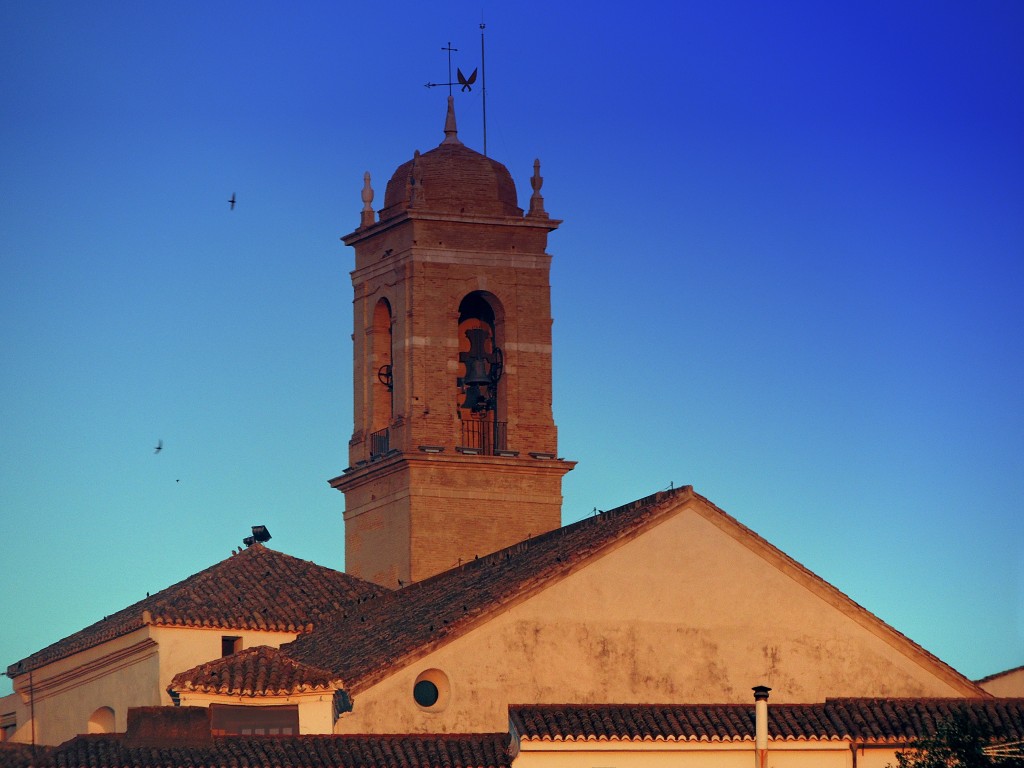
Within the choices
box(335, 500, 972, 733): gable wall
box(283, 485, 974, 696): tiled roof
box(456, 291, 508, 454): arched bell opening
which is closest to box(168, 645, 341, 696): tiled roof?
box(283, 485, 974, 696): tiled roof

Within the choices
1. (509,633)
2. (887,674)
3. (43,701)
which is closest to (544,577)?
(509,633)

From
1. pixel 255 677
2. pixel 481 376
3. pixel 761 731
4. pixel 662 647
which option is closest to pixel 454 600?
pixel 662 647

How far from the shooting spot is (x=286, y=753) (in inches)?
1570

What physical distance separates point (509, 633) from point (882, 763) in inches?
209

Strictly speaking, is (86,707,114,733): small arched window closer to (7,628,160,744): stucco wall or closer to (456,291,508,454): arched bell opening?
(7,628,160,744): stucco wall

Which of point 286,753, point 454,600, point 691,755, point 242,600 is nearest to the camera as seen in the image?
point 286,753

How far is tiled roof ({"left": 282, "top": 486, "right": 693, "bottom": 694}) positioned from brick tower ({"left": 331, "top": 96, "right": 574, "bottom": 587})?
5.23 meters

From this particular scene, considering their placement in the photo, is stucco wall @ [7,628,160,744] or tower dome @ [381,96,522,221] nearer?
stucco wall @ [7,628,160,744]

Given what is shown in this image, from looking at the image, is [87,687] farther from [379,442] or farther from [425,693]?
[379,442]

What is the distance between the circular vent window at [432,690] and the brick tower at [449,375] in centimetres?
1234

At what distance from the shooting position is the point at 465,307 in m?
58.1

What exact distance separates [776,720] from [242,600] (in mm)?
10178

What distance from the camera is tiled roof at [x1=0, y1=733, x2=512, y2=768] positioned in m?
39.3

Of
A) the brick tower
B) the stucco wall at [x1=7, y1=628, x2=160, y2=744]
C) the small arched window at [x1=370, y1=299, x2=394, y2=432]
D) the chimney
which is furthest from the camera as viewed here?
the small arched window at [x1=370, y1=299, x2=394, y2=432]
